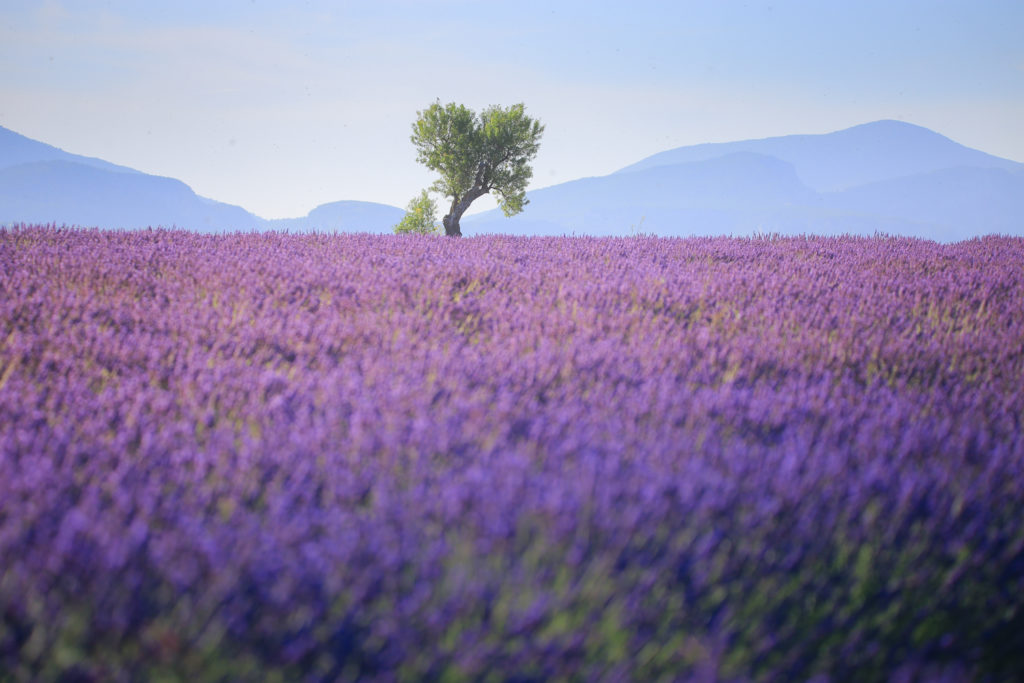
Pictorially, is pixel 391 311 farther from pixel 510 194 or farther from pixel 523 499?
pixel 510 194

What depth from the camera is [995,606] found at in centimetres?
149

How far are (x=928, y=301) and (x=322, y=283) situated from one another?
435cm

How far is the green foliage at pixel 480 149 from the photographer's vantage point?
76.4 feet

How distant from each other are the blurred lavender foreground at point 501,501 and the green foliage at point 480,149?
2104 centimetres

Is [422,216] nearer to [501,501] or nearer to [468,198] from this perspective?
[468,198]

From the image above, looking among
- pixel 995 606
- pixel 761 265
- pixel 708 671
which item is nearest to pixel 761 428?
pixel 995 606

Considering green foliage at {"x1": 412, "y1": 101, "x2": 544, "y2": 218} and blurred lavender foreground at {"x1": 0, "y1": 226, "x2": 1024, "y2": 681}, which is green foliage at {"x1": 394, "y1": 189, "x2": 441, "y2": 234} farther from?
blurred lavender foreground at {"x1": 0, "y1": 226, "x2": 1024, "y2": 681}

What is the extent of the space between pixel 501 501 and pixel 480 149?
23219 mm

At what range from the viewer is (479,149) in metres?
23.5

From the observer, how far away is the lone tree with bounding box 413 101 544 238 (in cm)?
2330

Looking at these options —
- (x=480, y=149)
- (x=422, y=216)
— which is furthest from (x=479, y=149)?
(x=422, y=216)

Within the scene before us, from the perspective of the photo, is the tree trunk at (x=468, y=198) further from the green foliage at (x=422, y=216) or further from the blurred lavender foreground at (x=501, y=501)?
the blurred lavender foreground at (x=501, y=501)

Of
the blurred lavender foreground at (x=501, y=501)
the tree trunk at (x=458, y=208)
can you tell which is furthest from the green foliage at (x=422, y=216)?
the blurred lavender foreground at (x=501, y=501)

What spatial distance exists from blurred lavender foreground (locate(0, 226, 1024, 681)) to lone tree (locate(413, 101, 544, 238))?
21.0 meters
